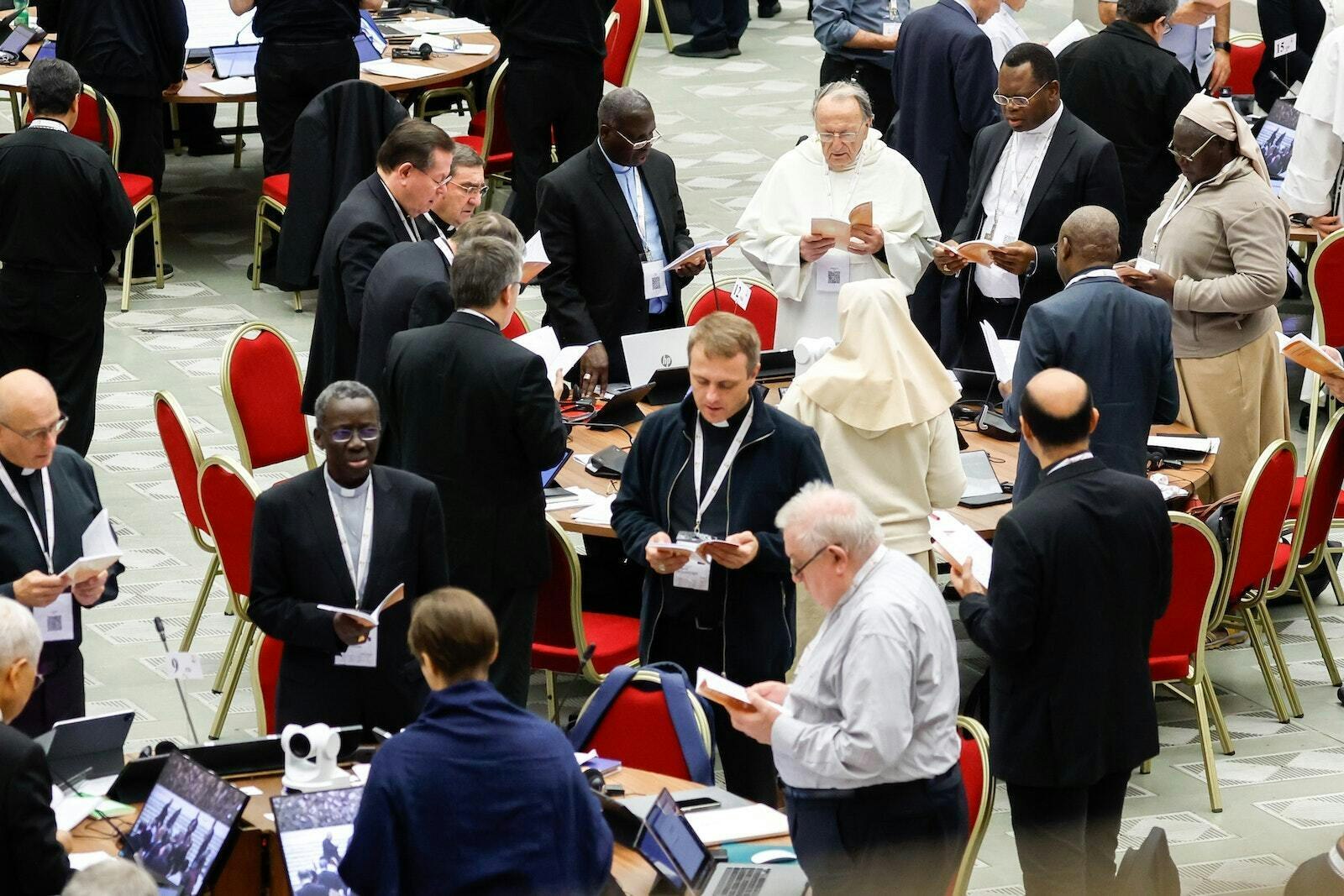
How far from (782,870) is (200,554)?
3896 mm

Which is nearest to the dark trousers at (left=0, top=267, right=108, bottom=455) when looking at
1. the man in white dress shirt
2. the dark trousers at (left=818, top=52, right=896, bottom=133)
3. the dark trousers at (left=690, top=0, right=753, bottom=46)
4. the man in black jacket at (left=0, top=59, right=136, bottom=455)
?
the man in black jacket at (left=0, top=59, right=136, bottom=455)

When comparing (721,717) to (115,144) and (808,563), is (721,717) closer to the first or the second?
(808,563)

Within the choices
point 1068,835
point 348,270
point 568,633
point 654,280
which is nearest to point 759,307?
point 654,280

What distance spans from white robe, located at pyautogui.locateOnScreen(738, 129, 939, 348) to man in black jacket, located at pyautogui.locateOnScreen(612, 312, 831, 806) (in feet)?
6.81

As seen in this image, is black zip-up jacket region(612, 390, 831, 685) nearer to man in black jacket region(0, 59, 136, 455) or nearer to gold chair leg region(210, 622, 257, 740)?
gold chair leg region(210, 622, 257, 740)

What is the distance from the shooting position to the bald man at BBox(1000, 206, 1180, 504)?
18.7ft

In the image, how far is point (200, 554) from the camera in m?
7.28

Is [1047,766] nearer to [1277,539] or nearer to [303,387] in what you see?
[1277,539]

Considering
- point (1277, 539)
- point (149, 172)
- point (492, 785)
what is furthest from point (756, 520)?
point (149, 172)

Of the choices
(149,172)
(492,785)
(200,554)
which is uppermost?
(492,785)

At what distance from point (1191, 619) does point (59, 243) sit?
15.3ft

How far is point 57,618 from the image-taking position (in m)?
4.70

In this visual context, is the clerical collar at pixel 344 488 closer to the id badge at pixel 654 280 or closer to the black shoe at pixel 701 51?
the id badge at pixel 654 280

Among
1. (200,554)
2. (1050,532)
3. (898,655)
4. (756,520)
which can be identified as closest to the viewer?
(898,655)
